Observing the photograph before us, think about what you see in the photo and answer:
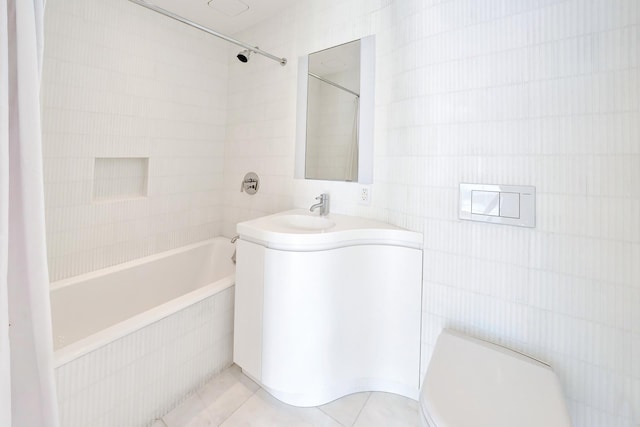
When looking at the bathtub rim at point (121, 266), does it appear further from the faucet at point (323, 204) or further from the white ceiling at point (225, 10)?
the white ceiling at point (225, 10)

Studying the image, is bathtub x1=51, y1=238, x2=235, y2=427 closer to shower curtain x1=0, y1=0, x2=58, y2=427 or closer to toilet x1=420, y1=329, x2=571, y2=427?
shower curtain x1=0, y1=0, x2=58, y2=427

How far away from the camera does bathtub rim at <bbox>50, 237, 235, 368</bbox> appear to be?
958mm

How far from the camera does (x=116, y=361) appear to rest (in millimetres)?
1062

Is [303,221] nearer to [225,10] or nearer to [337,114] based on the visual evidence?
[337,114]

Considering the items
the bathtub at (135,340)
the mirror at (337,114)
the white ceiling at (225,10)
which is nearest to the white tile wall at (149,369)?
the bathtub at (135,340)

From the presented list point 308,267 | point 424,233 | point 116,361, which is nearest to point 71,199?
point 116,361

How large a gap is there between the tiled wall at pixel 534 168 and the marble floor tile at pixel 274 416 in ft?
1.95

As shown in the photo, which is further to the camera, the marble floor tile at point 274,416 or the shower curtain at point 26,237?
the marble floor tile at point 274,416

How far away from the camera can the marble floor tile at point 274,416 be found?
3.91ft

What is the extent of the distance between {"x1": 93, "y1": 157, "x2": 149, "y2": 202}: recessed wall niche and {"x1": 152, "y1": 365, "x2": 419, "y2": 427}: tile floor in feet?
4.53

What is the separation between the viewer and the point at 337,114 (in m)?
1.70

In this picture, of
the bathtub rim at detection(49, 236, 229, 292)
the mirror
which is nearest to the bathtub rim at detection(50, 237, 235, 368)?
the bathtub rim at detection(49, 236, 229, 292)

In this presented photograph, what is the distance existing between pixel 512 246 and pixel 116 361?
5.55 feet

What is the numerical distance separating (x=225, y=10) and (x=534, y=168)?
7.34ft
